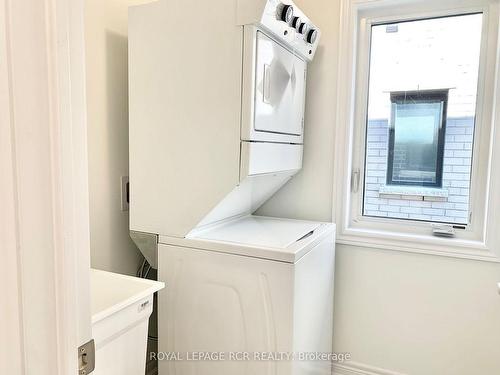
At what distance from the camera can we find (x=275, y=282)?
58.2 inches

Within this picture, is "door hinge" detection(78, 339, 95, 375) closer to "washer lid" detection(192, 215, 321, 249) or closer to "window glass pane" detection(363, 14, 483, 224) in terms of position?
"washer lid" detection(192, 215, 321, 249)

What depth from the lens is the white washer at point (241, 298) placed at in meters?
1.49

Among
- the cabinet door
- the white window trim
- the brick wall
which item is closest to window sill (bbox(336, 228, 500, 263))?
the white window trim

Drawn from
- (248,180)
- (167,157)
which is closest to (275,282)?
(248,180)

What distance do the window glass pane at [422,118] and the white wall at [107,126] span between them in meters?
1.38

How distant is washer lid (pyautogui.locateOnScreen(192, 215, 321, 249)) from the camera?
1.61 m

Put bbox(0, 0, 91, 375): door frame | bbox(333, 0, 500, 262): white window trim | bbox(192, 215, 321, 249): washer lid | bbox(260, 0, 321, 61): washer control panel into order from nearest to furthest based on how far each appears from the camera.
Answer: bbox(0, 0, 91, 375): door frame
bbox(260, 0, 321, 61): washer control panel
bbox(192, 215, 321, 249): washer lid
bbox(333, 0, 500, 262): white window trim

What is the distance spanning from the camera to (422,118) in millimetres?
2064

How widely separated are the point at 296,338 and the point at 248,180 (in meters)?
0.69

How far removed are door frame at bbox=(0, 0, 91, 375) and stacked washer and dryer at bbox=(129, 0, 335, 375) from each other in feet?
3.15

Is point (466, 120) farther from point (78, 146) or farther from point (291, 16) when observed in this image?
point (78, 146)

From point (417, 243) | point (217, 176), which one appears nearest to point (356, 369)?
point (417, 243)

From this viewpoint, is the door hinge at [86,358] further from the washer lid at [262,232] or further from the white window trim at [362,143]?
the white window trim at [362,143]

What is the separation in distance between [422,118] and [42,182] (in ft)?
6.64
